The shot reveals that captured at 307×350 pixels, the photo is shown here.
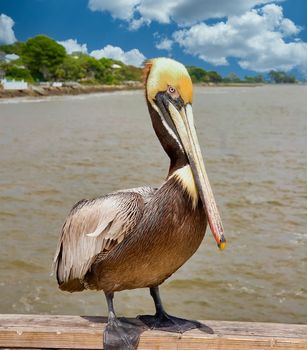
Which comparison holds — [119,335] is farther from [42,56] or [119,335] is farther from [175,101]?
[42,56]

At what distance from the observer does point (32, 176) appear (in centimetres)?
885

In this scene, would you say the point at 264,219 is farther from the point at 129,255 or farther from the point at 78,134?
the point at 78,134

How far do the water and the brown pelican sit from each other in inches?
82.1

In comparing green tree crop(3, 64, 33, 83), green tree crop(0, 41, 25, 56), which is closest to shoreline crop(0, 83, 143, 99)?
green tree crop(3, 64, 33, 83)

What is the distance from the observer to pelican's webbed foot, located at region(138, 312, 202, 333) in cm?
208

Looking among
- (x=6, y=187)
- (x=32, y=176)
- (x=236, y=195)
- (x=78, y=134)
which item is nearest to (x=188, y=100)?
(x=236, y=195)

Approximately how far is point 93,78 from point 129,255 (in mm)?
77340

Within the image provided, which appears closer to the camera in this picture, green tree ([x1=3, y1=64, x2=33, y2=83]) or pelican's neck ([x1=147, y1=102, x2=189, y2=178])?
pelican's neck ([x1=147, y1=102, x2=189, y2=178])

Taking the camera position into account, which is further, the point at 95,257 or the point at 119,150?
the point at 119,150

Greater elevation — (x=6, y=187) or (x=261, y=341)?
(x=261, y=341)

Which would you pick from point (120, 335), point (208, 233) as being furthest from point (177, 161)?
point (208, 233)

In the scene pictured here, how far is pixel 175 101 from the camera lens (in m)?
1.85

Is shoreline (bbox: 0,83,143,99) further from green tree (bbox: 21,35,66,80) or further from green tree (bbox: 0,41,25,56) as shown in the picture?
green tree (bbox: 0,41,25,56)

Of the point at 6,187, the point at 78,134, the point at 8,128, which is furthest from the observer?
the point at 8,128
